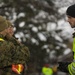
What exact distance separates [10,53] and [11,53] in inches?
0.7

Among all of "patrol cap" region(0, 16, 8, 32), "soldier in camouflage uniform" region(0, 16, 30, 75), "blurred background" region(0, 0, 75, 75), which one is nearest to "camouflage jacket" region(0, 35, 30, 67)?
"soldier in camouflage uniform" region(0, 16, 30, 75)

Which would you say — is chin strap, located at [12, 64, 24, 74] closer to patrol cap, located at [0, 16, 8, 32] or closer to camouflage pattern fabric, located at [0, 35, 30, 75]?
camouflage pattern fabric, located at [0, 35, 30, 75]

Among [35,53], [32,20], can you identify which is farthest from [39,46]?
[32,20]

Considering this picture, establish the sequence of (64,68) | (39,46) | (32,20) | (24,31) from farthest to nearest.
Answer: (39,46) < (24,31) < (32,20) < (64,68)

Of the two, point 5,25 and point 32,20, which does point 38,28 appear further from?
point 5,25

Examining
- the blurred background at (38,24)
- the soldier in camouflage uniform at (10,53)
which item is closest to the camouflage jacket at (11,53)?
the soldier in camouflage uniform at (10,53)

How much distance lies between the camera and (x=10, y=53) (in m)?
6.51

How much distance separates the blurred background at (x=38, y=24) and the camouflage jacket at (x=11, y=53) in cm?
1073

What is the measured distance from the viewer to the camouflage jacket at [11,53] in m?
6.48

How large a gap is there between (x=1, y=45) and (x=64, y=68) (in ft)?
4.30

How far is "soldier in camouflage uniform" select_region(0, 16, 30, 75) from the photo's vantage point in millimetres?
6487

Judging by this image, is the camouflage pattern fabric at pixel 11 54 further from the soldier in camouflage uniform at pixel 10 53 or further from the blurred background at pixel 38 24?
the blurred background at pixel 38 24

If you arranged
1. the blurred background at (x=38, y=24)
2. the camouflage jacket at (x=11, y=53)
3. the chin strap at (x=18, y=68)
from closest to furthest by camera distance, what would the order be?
the camouflage jacket at (x=11, y=53), the chin strap at (x=18, y=68), the blurred background at (x=38, y=24)

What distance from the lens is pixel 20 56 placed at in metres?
6.54
